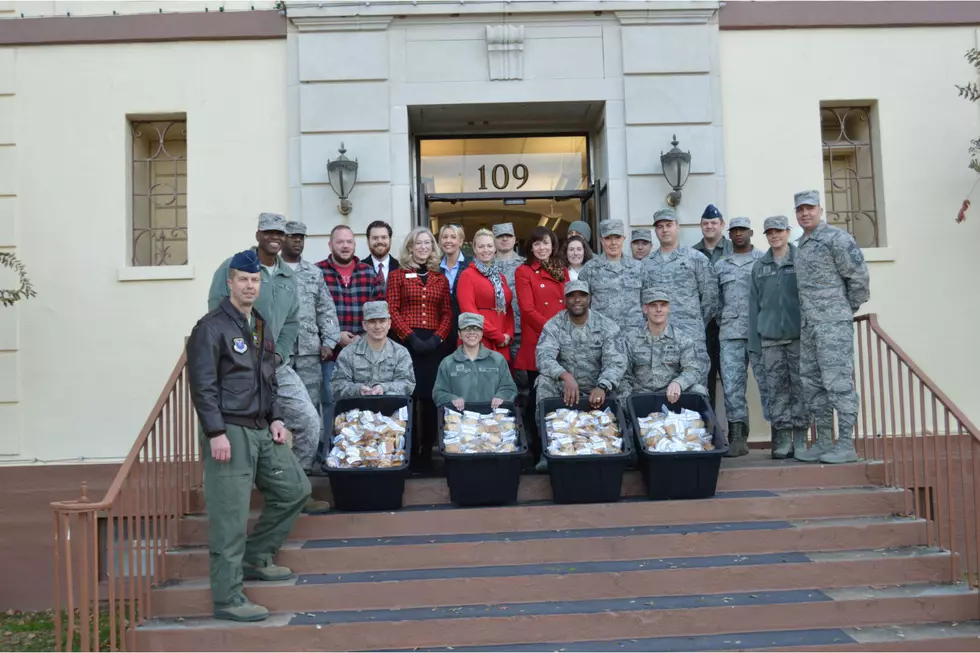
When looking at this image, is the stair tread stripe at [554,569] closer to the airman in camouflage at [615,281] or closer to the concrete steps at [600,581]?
the concrete steps at [600,581]

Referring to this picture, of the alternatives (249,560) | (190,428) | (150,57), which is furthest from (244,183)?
(249,560)

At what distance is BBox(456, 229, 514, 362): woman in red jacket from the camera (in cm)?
691

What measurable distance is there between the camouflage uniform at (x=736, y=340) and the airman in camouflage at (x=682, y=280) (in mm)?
109

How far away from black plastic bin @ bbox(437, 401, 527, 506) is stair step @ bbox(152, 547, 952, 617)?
2.08ft

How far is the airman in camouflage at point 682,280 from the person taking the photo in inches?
281

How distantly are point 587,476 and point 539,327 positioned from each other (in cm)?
157

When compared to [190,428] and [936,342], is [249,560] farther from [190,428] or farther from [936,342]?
[936,342]

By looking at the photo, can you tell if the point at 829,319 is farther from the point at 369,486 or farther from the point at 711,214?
the point at 369,486

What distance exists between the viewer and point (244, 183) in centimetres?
845

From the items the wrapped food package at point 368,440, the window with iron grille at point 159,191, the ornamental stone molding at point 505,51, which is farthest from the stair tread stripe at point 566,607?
the ornamental stone molding at point 505,51

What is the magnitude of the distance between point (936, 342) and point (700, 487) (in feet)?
12.9

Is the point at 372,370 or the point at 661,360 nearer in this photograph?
the point at 372,370

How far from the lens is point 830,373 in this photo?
6.46 m

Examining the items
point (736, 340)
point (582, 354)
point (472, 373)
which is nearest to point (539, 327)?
point (582, 354)
